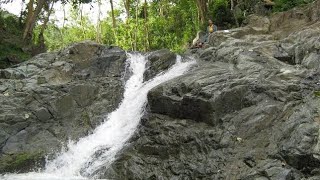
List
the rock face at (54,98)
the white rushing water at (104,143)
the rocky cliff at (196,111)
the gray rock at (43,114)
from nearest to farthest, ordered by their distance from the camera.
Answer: the rocky cliff at (196,111)
the white rushing water at (104,143)
the rock face at (54,98)
the gray rock at (43,114)

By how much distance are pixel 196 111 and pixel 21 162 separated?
6.34 m

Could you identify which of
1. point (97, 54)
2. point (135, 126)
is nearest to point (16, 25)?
point (97, 54)

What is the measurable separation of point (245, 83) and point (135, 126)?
4.21 m

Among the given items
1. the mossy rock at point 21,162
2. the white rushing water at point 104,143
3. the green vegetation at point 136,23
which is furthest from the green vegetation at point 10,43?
the mossy rock at point 21,162

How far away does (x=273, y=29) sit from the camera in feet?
66.0

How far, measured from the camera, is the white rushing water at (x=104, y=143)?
1181 cm

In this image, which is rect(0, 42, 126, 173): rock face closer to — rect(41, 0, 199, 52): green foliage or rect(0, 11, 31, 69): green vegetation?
rect(0, 11, 31, 69): green vegetation

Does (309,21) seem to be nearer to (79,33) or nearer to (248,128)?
(248,128)

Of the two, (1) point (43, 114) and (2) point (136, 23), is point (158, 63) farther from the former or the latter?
(2) point (136, 23)

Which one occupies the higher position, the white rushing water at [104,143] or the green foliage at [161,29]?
the green foliage at [161,29]

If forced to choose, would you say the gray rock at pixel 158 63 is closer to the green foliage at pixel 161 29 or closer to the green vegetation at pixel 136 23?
the green vegetation at pixel 136 23

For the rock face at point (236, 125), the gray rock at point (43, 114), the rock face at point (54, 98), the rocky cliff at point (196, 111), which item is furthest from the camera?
the gray rock at point (43, 114)

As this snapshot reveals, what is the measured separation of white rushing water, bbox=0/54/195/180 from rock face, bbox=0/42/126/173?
45 centimetres

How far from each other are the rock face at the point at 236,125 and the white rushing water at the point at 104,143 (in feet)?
2.67
